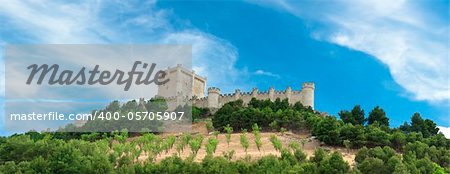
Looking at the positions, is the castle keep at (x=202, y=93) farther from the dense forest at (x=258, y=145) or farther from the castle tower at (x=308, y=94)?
the dense forest at (x=258, y=145)

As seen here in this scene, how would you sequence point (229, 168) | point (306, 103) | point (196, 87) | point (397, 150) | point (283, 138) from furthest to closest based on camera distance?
point (196, 87)
point (306, 103)
point (283, 138)
point (397, 150)
point (229, 168)

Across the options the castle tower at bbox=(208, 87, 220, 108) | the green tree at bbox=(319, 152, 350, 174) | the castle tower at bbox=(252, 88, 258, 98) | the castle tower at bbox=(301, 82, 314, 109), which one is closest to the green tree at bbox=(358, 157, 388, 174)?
the green tree at bbox=(319, 152, 350, 174)

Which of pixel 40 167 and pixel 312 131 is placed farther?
pixel 312 131

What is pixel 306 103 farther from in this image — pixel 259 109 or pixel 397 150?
pixel 397 150

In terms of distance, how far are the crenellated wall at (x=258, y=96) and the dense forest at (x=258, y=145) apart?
2.97m

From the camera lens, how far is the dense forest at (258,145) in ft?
119

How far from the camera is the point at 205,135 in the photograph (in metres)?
55.0

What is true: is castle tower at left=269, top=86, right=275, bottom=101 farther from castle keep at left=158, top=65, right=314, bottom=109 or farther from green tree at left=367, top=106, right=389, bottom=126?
green tree at left=367, top=106, right=389, bottom=126

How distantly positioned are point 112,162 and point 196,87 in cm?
3679

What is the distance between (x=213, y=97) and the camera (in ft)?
222

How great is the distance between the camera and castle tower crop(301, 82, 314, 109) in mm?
63156

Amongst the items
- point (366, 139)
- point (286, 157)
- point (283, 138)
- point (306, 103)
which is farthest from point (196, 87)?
point (286, 157)

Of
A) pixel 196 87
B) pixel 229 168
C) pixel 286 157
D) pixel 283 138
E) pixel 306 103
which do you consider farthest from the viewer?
pixel 196 87

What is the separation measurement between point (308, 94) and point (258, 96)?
18.0ft
